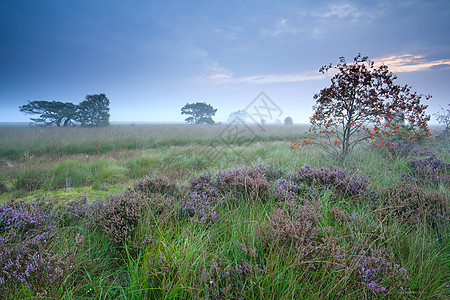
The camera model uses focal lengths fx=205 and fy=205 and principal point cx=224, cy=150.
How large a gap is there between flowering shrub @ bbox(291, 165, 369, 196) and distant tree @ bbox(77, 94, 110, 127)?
30.1 m

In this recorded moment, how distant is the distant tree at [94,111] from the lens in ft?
88.8

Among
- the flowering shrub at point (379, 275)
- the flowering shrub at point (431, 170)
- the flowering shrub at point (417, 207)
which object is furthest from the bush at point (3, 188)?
the flowering shrub at point (431, 170)

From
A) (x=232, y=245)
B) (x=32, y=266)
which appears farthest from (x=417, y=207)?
(x=32, y=266)

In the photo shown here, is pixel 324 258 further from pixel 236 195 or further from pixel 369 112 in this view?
pixel 369 112

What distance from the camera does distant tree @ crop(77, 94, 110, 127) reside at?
88.8ft

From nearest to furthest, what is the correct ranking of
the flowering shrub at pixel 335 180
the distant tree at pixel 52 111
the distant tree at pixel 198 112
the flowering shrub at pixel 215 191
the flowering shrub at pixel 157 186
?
the flowering shrub at pixel 215 191 → the flowering shrub at pixel 335 180 → the flowering shrub at pixel 157 186 → the distant tree at pixel 52 111 → the distant tree at pixel 198 112

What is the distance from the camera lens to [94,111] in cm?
2814

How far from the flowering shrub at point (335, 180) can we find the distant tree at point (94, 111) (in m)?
30.1

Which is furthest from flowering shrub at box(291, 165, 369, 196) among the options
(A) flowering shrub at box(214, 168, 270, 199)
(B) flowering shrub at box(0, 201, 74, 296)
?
(B) flowering shrub at box(0, 201, 74, 296)

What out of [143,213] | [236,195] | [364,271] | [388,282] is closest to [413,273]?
[388,282]

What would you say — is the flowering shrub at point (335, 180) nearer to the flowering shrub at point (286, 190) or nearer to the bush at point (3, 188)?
the flowering shrub at point (286, 190)

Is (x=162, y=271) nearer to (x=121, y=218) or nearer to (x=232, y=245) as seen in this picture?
(x=232, y=245)

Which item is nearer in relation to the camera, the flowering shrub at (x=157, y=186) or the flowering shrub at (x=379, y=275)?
the flowering shrub at (x=379, y=275)

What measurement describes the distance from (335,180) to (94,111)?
106ft
